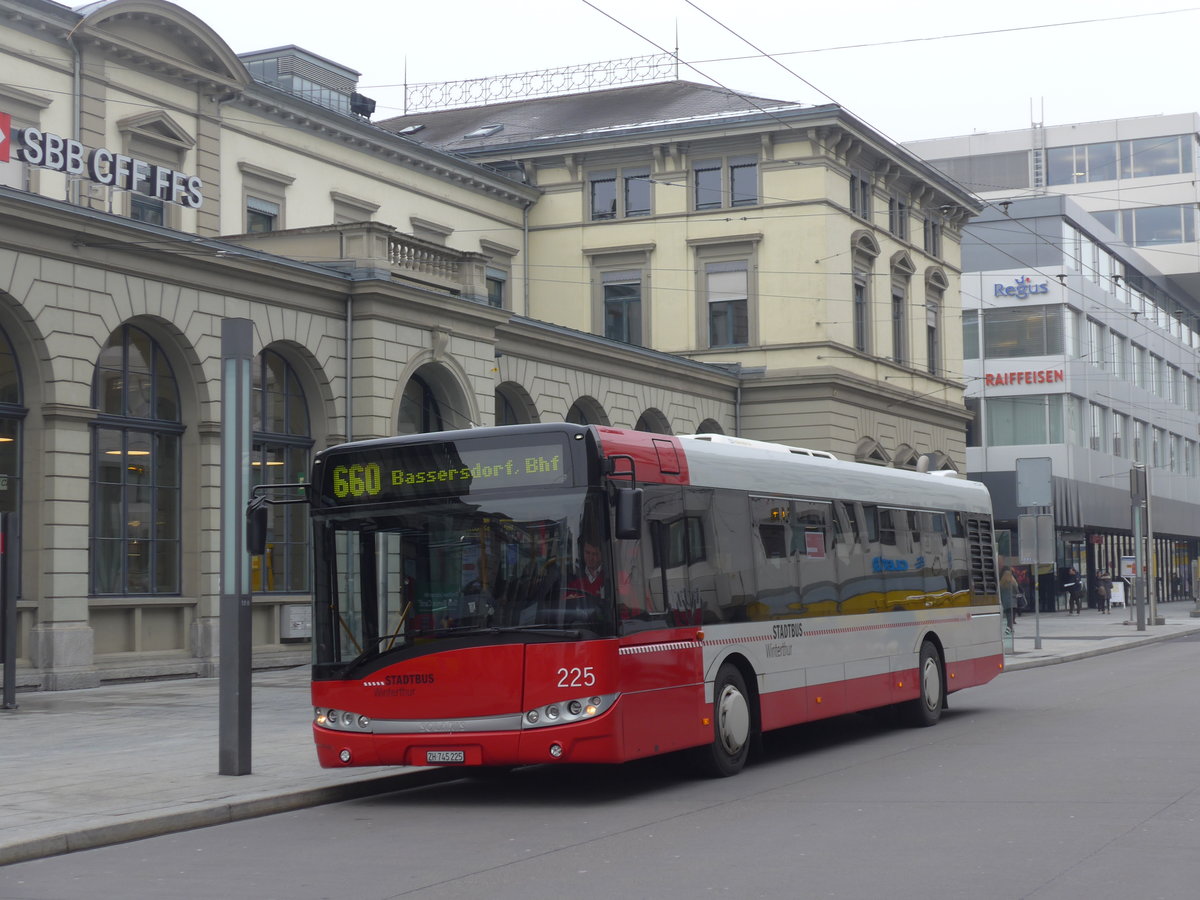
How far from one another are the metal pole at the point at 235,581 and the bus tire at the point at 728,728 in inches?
139

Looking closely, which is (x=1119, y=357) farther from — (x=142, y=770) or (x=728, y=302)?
(x=142, y=770)

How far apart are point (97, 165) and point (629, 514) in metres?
13.8

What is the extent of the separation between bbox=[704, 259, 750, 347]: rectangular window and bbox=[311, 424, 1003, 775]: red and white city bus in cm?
2859

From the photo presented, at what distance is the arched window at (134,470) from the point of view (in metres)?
23.4

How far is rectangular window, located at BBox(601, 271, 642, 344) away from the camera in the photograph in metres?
43.4

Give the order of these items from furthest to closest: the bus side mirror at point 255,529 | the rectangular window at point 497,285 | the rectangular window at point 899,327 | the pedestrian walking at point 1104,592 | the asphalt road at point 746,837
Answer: the pedestrian walking at point 1104,592 < the rectangular window at point 899,327 < the rectangular window at point 497,285 < the bus side mirror at point 255,529 < the asphalt road at point 746,837

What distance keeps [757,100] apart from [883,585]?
2897cm

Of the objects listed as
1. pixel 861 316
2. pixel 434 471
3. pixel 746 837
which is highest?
pixel 861 316

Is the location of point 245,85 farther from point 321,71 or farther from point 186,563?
point 186,563

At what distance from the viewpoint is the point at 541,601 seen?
11727 mm

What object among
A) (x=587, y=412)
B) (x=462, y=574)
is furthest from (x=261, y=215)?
(x=462, y=574)

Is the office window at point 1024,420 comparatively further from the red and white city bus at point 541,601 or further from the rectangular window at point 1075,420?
the red and white city bus at point 541,601

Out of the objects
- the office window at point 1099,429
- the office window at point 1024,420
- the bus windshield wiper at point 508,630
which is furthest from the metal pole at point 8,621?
the office window at point 1099,429

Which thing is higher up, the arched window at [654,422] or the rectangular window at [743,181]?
the rectangular window at [743,181]
